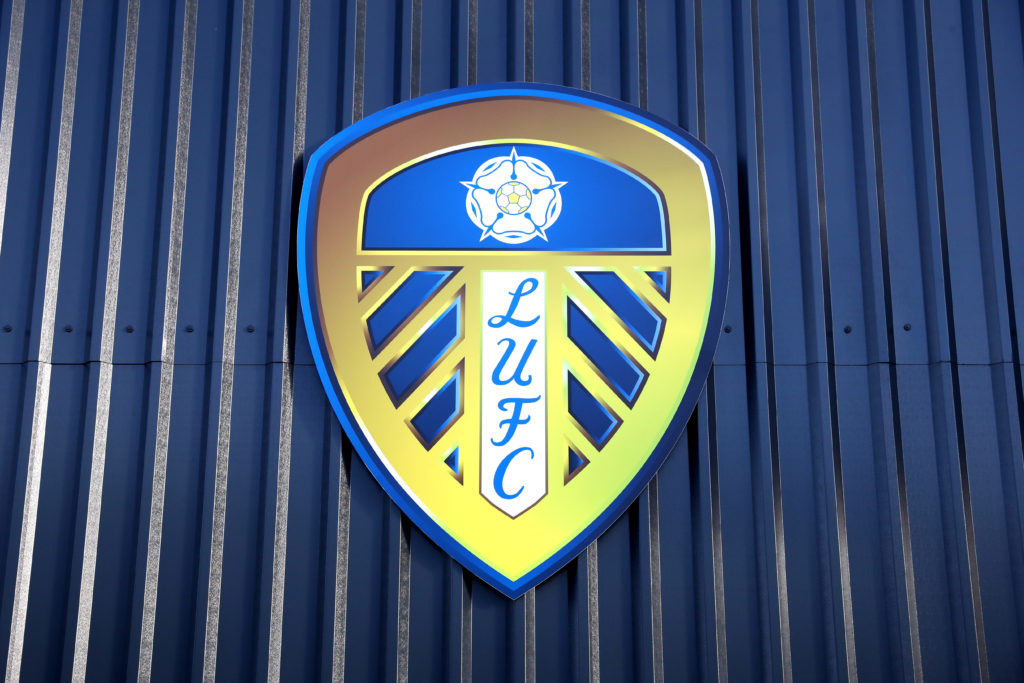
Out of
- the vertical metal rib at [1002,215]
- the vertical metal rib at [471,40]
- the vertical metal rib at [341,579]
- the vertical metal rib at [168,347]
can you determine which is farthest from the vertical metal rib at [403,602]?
the vertical metal rib at [1002,215]

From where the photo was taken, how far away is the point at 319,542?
9.44 ft

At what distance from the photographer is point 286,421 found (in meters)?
2.96

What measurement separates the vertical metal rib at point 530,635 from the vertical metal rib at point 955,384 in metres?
1.46

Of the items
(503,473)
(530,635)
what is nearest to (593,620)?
(530,635)

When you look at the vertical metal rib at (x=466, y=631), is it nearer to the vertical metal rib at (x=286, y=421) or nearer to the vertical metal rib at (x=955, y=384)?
the vertical metal rib at (x=286, y=421)

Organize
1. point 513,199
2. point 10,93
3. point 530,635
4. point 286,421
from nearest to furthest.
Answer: point 530,635
point 286,421
point 513,199
point 10,93

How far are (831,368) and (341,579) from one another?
1856 mm

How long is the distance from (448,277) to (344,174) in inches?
20.6

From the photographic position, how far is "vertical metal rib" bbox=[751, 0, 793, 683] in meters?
2.87

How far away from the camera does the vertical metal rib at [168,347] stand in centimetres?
283

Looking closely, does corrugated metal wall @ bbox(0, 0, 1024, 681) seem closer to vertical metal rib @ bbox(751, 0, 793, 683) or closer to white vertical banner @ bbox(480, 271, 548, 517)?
vertical metal rib @ bbox(751, 0, 793, 683)

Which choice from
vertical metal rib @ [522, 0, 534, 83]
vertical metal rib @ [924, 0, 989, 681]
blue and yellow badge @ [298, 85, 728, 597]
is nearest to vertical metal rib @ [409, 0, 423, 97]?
blue and yellow badge @ [298, 85, 728, 597]

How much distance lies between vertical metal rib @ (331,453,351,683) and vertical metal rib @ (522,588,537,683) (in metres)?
0.59

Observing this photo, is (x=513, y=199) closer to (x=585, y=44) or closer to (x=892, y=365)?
(x=585, y=44)
